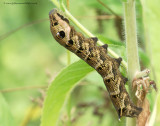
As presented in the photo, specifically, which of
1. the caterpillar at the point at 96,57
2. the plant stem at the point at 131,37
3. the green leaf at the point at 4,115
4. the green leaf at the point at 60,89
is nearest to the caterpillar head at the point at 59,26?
the caterpillar at the point at 96,57

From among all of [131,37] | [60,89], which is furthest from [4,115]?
[131,37]

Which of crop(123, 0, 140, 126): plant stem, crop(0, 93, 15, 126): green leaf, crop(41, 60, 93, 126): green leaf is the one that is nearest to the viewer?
crop(123, 0, 140, 126): plant stem

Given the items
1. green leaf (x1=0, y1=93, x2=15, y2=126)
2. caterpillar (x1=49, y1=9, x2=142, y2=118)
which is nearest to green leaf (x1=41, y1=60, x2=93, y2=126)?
caterpillar (x1=49, y1=9, x2=142, y2=118)

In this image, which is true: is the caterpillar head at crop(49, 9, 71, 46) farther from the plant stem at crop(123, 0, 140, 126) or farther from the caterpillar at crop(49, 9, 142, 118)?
the plant stem at crop(123, 0, 140, 126)

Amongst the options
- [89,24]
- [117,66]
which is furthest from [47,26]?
[117,66]

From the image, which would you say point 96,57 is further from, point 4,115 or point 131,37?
point 4,115
